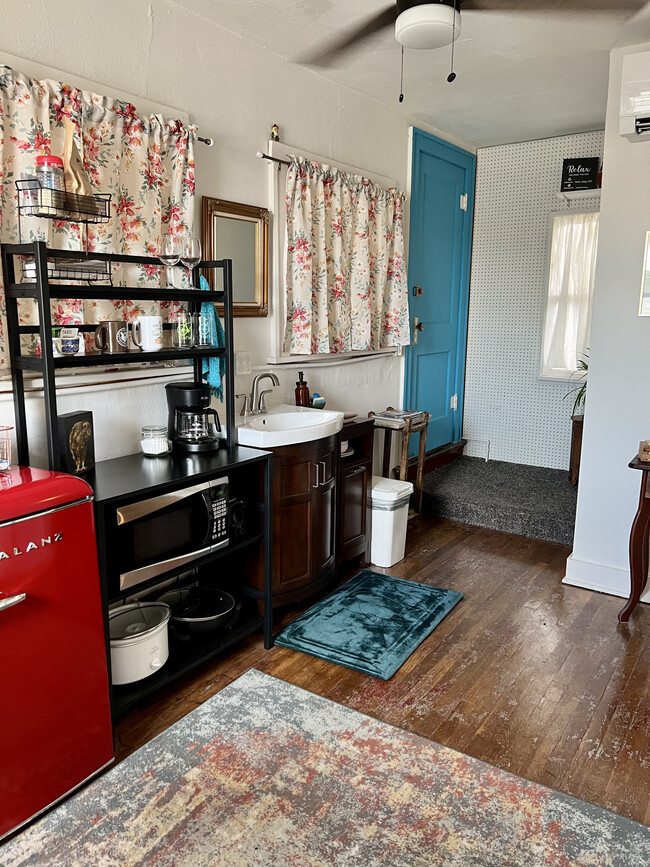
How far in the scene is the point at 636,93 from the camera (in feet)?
9.51

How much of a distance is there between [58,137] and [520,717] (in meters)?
2.66

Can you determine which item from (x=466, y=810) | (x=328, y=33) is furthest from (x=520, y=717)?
(x=328, y=33)

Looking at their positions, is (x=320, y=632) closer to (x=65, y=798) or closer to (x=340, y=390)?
(x=65, y=798)

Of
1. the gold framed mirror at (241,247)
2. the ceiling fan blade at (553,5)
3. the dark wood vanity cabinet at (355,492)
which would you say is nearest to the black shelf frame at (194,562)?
the dark wood vanity cabinet at (355,492)

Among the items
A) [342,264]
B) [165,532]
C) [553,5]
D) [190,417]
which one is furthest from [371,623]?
A: [553,5]

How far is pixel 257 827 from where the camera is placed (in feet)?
6.01

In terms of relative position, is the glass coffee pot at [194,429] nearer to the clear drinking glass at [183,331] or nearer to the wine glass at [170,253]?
the clear drinking glass at [183,331]

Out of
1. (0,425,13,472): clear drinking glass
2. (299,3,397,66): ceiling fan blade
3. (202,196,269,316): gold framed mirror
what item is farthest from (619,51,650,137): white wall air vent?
(0,425,13,472): clear drinking glass

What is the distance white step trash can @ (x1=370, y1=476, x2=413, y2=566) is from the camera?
3545 mm

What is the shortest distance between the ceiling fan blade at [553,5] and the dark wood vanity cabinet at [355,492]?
194 cm

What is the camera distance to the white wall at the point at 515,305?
16.2ft

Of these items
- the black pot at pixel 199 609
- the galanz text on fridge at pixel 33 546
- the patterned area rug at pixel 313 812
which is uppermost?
the galanz text on fridge at pixel 33 546

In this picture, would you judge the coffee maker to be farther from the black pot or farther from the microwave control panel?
the black pot

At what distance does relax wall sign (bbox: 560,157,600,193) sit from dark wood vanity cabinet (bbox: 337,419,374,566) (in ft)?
8.29
